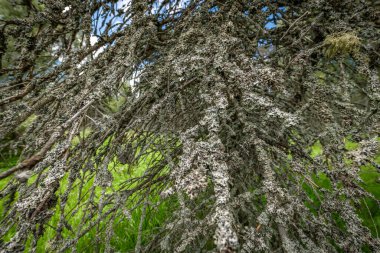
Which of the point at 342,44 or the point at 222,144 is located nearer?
the point at 222,144

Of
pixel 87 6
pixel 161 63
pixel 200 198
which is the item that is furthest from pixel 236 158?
pixel 87 6

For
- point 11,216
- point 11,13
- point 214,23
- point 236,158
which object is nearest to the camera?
point 11,216

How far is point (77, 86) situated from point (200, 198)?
1.16 meters

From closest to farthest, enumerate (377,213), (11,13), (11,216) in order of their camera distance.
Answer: (11,216)
(377,213)
(11,13)

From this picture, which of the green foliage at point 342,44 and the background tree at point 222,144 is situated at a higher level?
the green foliage at point 342,44

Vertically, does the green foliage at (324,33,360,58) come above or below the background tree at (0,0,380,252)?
above

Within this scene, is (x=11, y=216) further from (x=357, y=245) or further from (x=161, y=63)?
(x=357, y=245)

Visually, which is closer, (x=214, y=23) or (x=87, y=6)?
(x=214, y=23)

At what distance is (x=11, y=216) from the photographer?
0.72m

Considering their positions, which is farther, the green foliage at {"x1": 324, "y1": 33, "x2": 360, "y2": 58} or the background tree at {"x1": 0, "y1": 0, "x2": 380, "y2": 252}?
the green foliage at {"x1": 324, "y1": 33, "x2": 360, "y2": 58}

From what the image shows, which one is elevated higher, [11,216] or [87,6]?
[87,6]

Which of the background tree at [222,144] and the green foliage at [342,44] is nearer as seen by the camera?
the background tree at [222,144]

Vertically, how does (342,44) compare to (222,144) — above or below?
above

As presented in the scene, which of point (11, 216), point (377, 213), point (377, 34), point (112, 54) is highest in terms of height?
point (377, 34)
